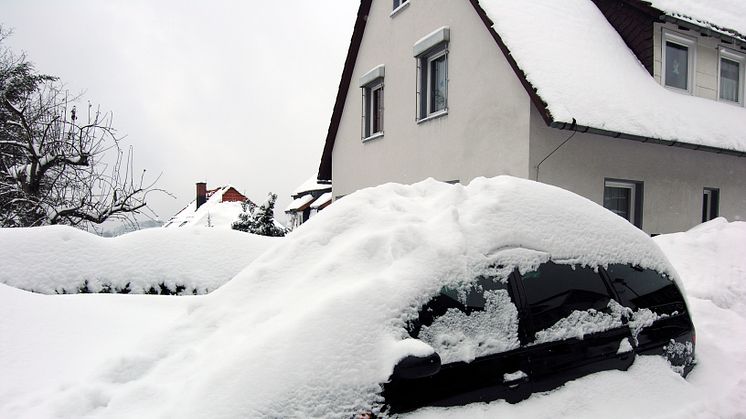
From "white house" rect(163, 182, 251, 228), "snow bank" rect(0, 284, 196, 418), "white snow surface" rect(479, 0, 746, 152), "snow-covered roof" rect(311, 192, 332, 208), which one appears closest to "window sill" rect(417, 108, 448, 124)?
"white snow surface" rect(479, 0, 746, 152)

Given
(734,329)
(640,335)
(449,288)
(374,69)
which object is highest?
(374,69)

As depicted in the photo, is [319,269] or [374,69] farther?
[374,69]

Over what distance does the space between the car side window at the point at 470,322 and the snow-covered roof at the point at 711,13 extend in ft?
28.8

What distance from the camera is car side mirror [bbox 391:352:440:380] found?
1846 mm

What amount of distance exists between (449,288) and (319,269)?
72 centimetres

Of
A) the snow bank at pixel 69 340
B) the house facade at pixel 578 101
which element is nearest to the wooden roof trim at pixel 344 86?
the house facade at pixel 578 101

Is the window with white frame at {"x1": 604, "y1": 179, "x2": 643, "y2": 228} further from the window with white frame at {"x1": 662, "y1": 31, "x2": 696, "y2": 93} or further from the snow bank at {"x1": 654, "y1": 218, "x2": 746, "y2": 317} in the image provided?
the window with white frame at {"x1": 662, "y1": 31, "x2": 696, "y2": 93}

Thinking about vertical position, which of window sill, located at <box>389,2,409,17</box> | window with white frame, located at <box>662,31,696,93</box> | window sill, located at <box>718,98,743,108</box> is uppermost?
window sill, located at <box>389,2,409,17</box>

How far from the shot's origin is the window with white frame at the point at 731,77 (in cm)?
1017

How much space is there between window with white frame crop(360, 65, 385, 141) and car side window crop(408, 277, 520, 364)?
9781 mm

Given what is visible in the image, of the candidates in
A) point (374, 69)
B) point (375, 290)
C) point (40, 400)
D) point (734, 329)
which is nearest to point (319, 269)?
point (375, 290)

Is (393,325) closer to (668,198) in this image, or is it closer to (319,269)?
(319,269)

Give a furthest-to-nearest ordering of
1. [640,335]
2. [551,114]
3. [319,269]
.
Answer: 1. [551,114]
2. [640,335]
3. [319,269]

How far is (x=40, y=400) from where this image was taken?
2.11 metres
